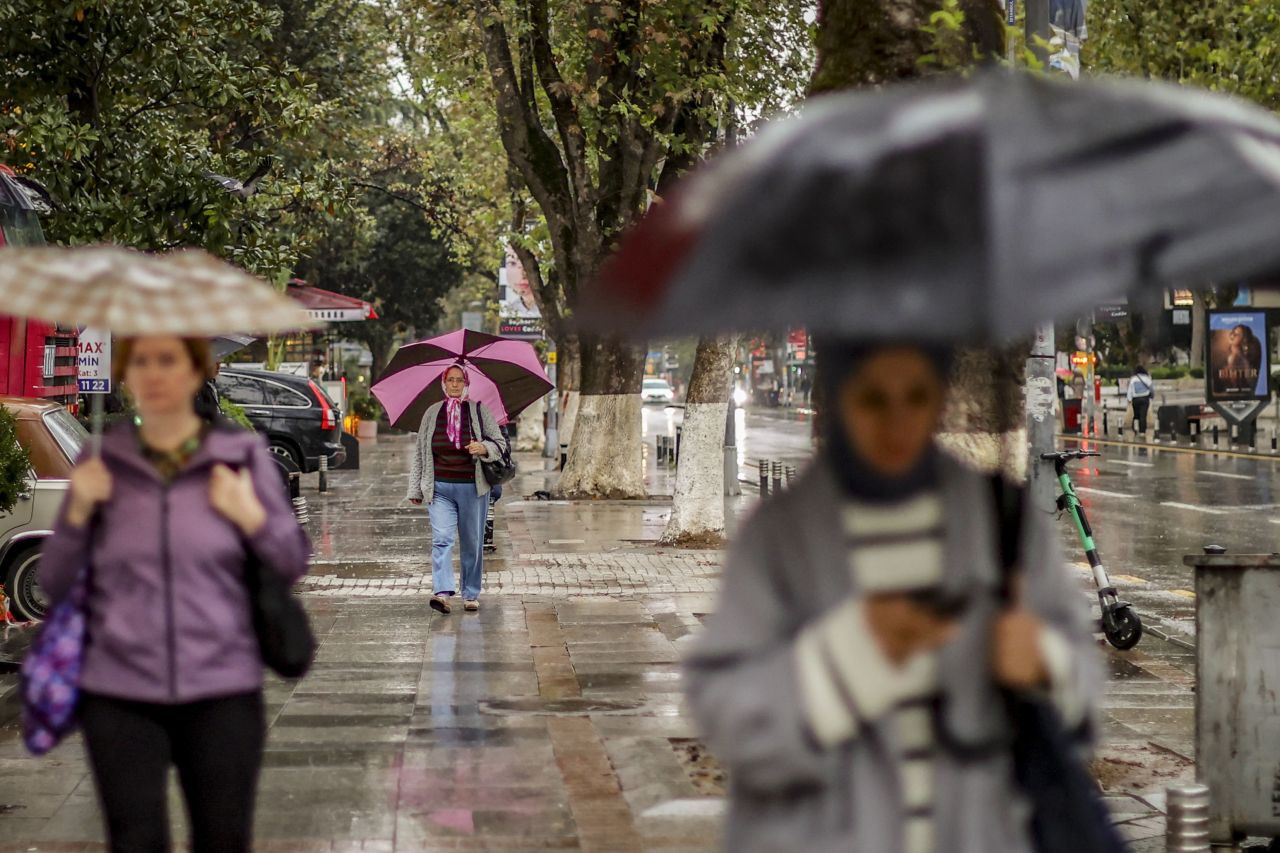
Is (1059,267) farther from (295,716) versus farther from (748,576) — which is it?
(295,716)

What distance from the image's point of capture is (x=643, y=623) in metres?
11.8

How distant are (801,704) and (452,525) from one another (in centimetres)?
958

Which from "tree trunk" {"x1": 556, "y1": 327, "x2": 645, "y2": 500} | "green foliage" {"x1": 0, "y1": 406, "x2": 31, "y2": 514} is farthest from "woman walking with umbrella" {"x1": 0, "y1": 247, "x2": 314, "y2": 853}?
"tree trunk" {"x1": 556, "y1": 327, "x2": 645, "y2": 500}

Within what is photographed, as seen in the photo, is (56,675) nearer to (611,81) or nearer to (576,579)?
(576,579)

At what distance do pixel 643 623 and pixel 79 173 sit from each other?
22.5 feet

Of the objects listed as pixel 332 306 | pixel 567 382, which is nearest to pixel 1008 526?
Result: pixel 567 382

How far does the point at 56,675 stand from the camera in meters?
3.93

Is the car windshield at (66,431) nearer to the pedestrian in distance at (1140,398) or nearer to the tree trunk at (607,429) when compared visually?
the tree trunk at (607,429)

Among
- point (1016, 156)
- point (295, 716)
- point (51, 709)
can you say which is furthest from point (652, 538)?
point (1016, 156)

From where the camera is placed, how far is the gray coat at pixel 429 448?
12.1 metres

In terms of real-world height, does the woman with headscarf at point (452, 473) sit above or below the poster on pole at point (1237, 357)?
below

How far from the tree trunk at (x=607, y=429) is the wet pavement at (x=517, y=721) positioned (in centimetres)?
622

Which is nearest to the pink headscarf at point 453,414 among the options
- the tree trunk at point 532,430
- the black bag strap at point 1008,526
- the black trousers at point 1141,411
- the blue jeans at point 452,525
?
the blue jeans at point 452,525

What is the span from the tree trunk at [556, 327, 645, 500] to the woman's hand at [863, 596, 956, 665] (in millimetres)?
20140
